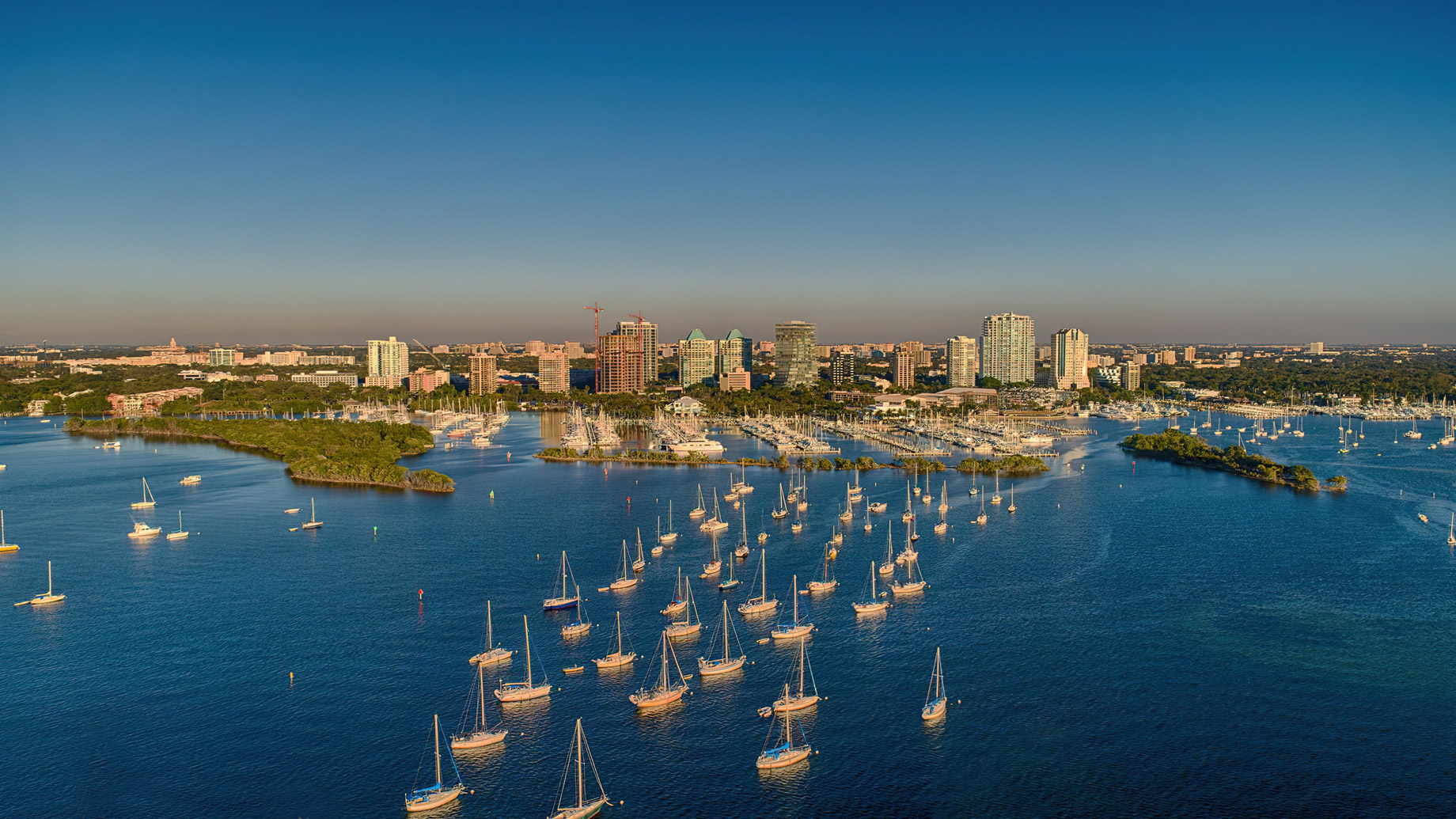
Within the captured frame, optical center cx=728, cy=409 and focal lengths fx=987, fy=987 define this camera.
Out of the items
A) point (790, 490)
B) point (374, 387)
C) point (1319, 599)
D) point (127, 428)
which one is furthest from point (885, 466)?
point (374, 387)

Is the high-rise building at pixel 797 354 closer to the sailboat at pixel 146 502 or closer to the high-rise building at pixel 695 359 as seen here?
the high-rise building at pixel 695 359

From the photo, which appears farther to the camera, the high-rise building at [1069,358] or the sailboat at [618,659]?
the high-rise building at [1069,358]

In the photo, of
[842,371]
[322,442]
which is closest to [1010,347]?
[842,371]

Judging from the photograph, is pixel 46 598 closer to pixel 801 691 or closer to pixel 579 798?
pixel 579 798

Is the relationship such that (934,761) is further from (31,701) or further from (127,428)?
(127,428)

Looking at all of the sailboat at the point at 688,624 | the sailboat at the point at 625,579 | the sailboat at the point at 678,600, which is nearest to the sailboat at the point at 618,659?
the sailboat at the point at 688,624
